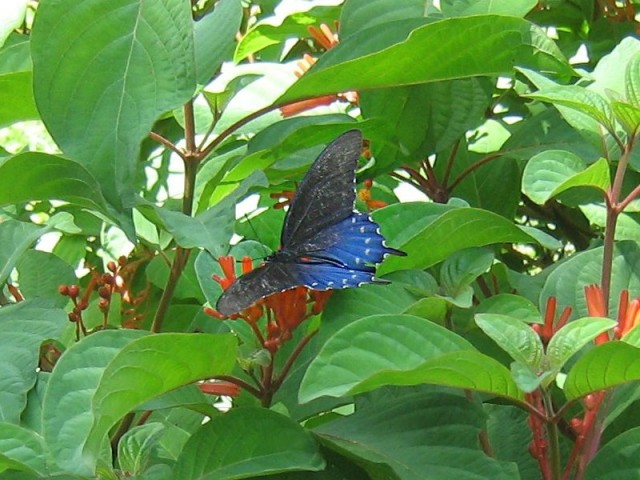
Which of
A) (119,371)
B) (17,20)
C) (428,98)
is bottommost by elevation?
(119,371)

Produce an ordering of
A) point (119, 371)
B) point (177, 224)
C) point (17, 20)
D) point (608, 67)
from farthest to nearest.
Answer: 1. point (17, 20)
2. point (608, 67)
3. point (177, 224)
4. point (119, 371)

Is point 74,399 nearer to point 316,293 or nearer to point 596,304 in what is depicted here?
point 316,293

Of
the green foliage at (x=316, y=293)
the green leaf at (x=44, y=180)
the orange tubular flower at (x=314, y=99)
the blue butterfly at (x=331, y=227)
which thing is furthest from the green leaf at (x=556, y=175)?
the green leaf at (x=44, y=180)

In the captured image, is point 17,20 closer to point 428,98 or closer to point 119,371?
point 428,98

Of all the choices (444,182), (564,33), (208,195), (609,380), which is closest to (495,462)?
(609,380)

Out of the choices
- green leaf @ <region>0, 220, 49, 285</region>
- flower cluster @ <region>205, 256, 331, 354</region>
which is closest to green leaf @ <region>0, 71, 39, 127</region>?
green leaf @ <region>0, 220, 49, 285</region>

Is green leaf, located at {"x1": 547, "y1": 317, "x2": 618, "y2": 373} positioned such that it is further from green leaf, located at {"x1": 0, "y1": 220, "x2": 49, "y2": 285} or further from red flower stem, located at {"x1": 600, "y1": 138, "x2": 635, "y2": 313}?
green leaf, located at {"x1": 0, "y1": 220, "x2": 49, "y2": 285}

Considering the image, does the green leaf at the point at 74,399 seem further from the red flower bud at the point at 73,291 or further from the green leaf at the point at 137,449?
the red flower bud at the point at 73,291
